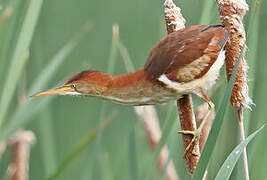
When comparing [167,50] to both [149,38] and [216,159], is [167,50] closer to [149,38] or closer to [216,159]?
[216,159]

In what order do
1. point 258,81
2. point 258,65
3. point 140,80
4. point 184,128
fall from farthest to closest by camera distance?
point 258,65 → point 258,81 → point 140,80 → point 184,128

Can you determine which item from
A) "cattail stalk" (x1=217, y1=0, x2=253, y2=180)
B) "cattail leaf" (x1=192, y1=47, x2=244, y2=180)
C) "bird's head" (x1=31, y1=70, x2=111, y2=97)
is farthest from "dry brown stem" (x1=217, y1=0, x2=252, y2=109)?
"bird's head" (x1=31, y1=70, x2=111, y2=97)

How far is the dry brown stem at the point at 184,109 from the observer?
5.22 feet

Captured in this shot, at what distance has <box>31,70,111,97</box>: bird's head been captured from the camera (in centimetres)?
194

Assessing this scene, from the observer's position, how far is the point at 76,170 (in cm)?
326

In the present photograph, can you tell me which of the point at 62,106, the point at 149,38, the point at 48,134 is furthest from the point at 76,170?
the point at 149,38

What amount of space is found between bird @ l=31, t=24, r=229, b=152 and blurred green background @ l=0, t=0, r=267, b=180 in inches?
2.5

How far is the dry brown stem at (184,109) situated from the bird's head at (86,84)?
334 millimetres

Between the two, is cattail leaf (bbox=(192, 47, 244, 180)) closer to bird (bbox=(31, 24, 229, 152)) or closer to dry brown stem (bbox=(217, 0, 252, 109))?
dry brown stem (bbox=(217, 0, 252, 109))

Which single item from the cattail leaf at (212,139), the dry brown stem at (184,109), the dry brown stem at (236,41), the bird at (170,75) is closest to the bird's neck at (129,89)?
the bird at (170,75)

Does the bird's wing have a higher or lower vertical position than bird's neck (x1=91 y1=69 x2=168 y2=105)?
higher

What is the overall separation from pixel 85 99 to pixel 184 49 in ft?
5.70

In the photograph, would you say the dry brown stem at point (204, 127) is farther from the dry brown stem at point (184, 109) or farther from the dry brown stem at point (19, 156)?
the dry brown stem at point (19, 156)

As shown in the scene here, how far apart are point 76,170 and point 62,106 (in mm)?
427
